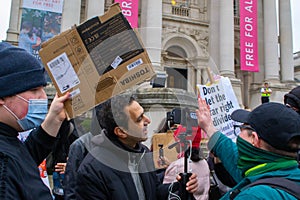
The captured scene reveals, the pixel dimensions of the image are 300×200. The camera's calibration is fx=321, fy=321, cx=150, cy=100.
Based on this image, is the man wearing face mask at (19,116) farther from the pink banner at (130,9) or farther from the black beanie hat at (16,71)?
the pink banner at (130,9)

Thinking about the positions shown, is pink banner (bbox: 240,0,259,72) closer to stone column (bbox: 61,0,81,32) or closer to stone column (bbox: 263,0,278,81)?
stone column (bbox: 263,0,278,81)

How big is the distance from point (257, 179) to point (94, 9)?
20.7 metres

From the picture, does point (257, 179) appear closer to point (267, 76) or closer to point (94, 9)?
point (94, 9)

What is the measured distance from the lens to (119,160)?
245 cm

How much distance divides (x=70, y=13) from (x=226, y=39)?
1092 centimetres

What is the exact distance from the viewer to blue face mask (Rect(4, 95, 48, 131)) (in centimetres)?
178

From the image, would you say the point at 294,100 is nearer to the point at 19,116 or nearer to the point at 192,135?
the point at 192,135

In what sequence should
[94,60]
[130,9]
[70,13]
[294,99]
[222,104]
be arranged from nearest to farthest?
1. [94,60]
2. [294,99]
3. [222,104]
4. [130,9]
5. [70,13]

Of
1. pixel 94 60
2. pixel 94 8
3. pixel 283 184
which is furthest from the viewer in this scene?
pixel 94 8

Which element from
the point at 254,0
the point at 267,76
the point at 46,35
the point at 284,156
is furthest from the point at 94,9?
the point at 284,156

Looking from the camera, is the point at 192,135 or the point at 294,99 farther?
the point at 294,99

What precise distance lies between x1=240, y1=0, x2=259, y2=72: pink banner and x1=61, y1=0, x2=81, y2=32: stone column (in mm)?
11131

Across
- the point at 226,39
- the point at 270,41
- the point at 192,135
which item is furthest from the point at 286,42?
the point at 192,135

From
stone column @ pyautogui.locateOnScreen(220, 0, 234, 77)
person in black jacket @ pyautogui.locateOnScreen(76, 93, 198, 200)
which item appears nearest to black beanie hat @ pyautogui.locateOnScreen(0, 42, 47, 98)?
person in black jacket @ pyautogui.locateOnScreen(76, 93, 198, 200)
